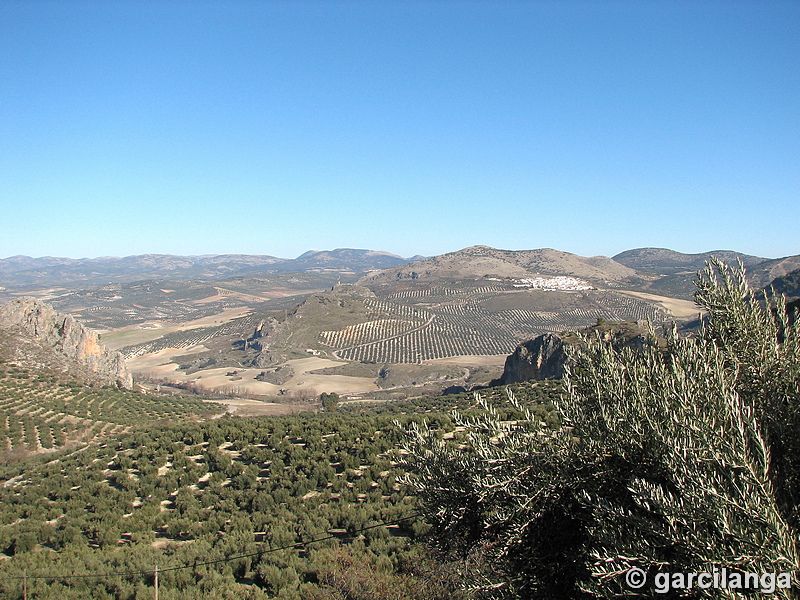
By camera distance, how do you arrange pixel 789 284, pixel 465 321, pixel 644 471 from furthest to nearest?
pixel 465 321 → pixel 789 284 → pixel 644 471

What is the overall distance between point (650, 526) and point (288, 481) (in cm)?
1463

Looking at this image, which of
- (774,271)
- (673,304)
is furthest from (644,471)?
(774,271)

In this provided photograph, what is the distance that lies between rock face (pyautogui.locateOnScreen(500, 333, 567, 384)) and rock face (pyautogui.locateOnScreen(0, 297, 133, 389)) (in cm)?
3862

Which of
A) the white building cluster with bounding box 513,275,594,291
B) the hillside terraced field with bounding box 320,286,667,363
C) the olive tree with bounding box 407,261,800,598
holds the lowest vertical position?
the hillside terraced field with bounding box 320,286,667,363

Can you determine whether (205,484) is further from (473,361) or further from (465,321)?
(465,321)

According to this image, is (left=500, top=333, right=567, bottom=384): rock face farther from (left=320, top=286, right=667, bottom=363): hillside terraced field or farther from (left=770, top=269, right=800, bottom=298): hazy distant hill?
(left=770, top=269, right=800, bottom=298): hazy distant hill

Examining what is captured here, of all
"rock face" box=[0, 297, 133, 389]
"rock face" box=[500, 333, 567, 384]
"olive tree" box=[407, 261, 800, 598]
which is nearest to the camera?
"olive tree" box=[407, 261, 800, 598]

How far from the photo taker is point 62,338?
45625 millimetres

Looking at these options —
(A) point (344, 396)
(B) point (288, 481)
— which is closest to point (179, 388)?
(A) point (344, 396)

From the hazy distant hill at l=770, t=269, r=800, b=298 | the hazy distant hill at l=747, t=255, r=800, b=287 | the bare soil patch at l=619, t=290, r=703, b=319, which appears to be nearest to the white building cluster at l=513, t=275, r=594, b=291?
the bare soil patch at l=619, t=290, r=703, b=319

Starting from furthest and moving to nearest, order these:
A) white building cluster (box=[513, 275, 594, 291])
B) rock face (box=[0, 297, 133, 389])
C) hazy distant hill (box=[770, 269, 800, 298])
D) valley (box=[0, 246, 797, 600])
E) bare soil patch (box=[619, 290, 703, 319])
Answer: white building cluster (box=[513, 275, 594, 291]) < bare soil patch (box=[619, 290, 703, 319]) < hazy distant hill (box=[770, 269, 800, 298]) < rock face (box=[0, 297, 133, 389]) < valley (box=[0, 246, 797, 600])

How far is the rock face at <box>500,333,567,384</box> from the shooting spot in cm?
4403

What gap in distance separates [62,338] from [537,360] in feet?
149

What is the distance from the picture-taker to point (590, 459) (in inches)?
231
